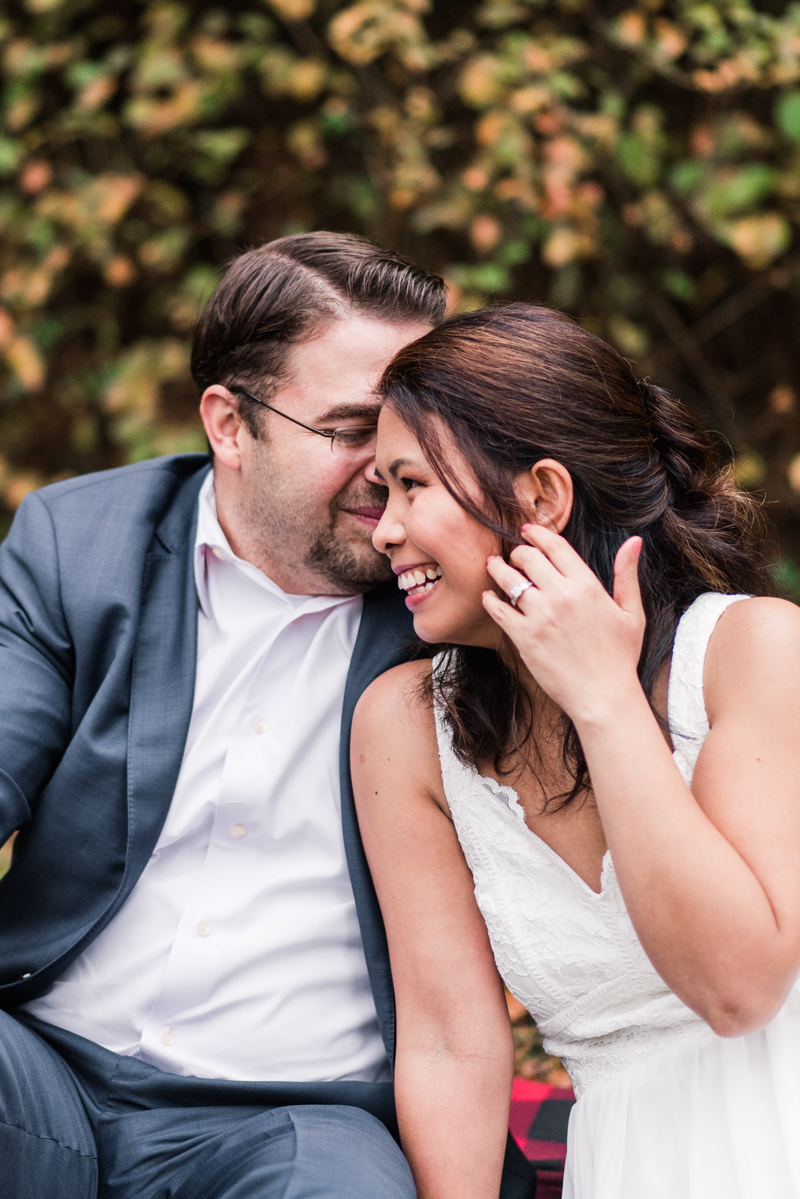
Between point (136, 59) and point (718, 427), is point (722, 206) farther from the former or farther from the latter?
point (136, 59)

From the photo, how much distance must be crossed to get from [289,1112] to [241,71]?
439 cm

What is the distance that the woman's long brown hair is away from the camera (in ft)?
6.32

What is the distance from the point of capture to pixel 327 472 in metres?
2.50

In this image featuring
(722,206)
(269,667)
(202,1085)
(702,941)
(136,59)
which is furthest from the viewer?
(136,59)

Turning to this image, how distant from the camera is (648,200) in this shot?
4.70m

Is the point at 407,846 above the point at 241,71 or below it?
below

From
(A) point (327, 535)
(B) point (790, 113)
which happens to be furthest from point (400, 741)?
(B) point (790, 113)

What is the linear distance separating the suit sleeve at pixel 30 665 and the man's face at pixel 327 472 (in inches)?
18.8

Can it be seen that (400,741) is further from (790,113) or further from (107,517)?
(790,113)

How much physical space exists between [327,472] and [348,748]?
603 mm

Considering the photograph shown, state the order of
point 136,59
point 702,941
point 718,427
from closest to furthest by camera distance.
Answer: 1. point 702,941
2. point 136,59
3. point 718,427

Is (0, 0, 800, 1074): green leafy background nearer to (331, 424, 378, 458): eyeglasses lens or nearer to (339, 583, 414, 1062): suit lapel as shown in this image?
(331, 424, 378, 458): eyeglasses lens

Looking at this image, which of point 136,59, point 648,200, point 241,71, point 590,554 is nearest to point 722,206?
point 648,200

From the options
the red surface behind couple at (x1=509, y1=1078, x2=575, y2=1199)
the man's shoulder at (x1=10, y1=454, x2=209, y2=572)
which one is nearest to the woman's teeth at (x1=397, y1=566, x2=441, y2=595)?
the man's shoulder at (x1=10, y1=454, x2=209, y2=572)
